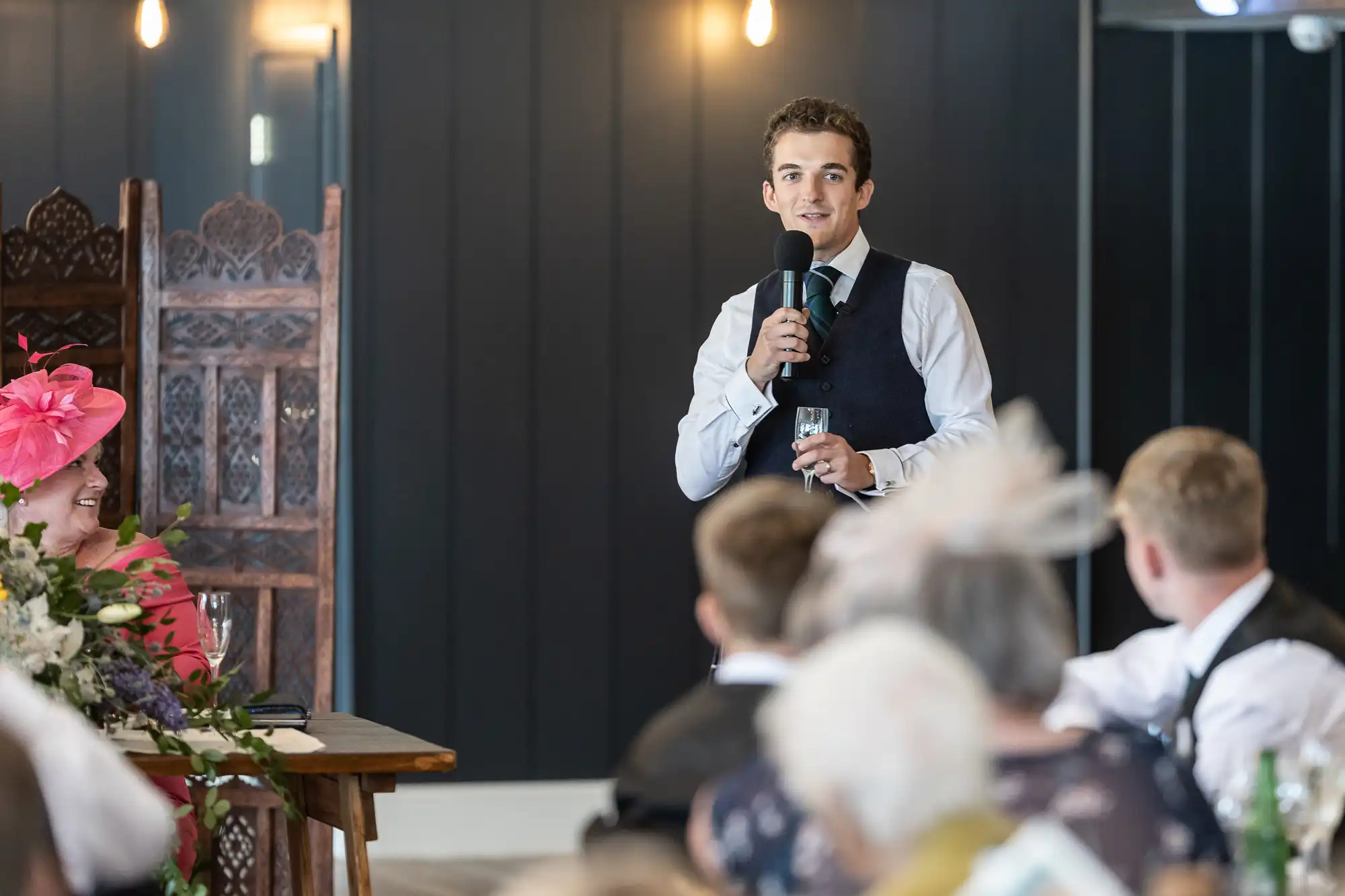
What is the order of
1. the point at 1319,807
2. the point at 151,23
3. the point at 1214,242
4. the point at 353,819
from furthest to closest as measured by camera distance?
the point at 1214,242
the point at 151,23
the point at 353,819
the point at 1319,807

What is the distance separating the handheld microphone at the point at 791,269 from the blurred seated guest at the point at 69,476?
44.0 inches

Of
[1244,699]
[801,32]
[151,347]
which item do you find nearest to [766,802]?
[1244,699]

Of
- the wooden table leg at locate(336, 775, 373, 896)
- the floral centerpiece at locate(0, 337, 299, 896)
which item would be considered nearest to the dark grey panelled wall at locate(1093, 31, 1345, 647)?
the wooden table leg at locate(336, 775, 373, 896)

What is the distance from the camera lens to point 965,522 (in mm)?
1363

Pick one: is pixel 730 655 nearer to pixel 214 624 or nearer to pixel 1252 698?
pixel 1252 698

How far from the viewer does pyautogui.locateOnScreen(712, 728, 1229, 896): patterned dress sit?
4.28 ft

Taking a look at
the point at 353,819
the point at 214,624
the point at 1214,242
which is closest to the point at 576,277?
the point at 1214,242

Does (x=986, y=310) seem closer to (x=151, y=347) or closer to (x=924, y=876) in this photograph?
(x=151, y=347)

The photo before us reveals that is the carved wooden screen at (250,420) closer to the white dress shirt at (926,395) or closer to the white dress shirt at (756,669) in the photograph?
the white dress shirt at (926,395)

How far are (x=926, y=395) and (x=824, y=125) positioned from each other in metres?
0.55

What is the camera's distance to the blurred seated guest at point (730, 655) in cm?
156

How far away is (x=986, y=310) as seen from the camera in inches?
179

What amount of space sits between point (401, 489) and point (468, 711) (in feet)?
2.00

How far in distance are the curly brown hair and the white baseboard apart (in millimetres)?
1925
